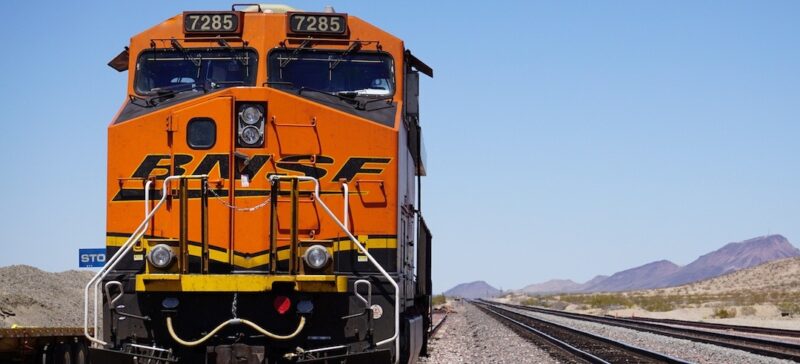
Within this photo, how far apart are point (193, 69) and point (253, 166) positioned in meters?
1.37

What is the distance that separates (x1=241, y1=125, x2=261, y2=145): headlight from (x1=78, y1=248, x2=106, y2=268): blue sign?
→ 7.49m

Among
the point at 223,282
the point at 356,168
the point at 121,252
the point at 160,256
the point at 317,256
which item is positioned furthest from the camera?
the point at 356,168

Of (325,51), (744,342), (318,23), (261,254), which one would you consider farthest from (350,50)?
(744,342)

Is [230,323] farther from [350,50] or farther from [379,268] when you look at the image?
[350,50]

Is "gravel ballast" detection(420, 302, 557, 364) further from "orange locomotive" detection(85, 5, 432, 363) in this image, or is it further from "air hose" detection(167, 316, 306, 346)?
"air hose" detection(167, 316, 306, 346)

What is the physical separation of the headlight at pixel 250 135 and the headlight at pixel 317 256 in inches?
52.1

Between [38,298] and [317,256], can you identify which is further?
[38,298]

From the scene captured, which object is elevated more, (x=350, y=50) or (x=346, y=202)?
(x=350, y=50)

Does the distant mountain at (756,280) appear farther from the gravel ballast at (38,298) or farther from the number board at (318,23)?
the number board at (318,23)

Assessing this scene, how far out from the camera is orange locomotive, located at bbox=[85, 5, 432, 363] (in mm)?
9594

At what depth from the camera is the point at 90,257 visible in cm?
1736

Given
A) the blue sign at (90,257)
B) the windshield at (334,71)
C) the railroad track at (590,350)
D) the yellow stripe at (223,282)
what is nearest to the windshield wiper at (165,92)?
the windshield at (334,71)

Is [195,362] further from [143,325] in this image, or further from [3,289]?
[3,289]

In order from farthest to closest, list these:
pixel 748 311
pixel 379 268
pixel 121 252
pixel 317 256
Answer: pixel 748 311 < pixel 379 268 < pixel 121 252 < pixel 317 256
